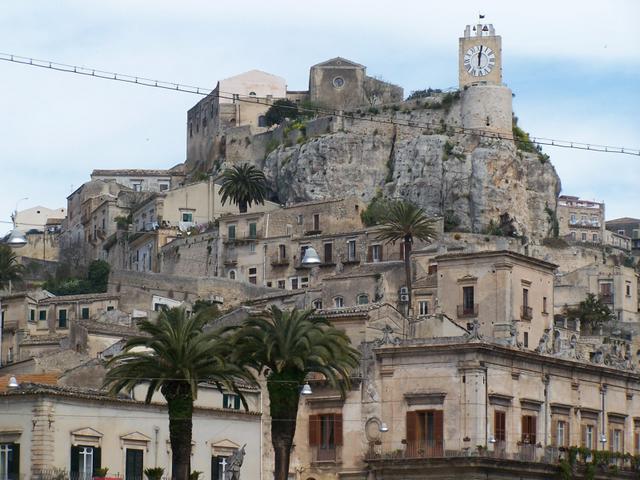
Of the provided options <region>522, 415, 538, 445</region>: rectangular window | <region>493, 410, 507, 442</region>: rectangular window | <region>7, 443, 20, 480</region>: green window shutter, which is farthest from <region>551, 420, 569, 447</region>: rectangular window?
<region>7, 443, 20, 480</region>: green window shutter

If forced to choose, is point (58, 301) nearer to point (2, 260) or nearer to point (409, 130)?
point (2, 260)

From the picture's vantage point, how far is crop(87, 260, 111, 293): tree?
133875mm

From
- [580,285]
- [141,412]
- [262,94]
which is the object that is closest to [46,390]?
[141,412]

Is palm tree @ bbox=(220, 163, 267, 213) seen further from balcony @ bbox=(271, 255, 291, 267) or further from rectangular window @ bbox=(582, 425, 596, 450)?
rectangular window @ bbox=(582, 425, 596, 450)

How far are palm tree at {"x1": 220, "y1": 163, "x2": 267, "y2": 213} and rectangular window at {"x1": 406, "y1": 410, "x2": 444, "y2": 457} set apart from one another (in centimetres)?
6172

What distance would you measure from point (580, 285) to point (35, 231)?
64150 mm

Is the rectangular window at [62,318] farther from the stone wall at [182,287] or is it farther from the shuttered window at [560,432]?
the shuttered window at [560,432]

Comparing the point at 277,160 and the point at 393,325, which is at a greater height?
the point at 277,160

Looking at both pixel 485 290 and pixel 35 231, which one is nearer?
pixel 485 290

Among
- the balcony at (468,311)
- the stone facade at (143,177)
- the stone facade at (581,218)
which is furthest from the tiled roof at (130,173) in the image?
the balcony at (468,311)

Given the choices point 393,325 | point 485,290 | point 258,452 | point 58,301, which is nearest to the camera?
point 258,452

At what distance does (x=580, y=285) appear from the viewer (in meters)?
132

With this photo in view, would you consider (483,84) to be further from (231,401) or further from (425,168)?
(231,401)

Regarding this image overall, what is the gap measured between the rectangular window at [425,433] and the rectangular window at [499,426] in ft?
8.04
